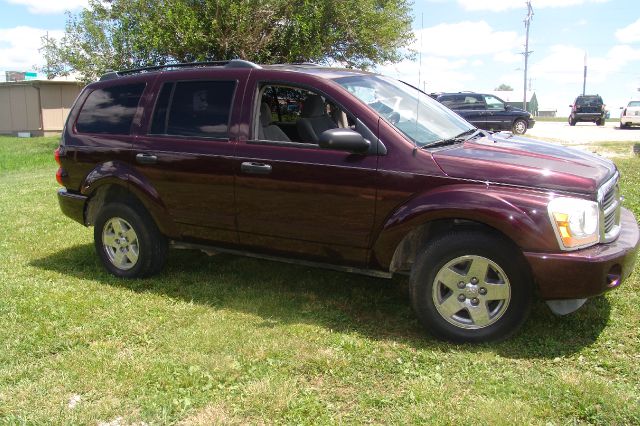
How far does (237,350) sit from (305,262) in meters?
0.94

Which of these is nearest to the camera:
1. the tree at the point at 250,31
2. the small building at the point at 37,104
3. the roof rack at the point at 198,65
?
the roof rack at the point at 198,65

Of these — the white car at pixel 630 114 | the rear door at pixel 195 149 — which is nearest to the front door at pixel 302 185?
the rear door at pixel 195 149

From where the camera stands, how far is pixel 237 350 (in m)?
3.86

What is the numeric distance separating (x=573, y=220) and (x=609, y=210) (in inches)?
19.9

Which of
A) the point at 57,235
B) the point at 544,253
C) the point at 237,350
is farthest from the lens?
the point at 57,235

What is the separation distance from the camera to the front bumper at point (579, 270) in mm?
3492

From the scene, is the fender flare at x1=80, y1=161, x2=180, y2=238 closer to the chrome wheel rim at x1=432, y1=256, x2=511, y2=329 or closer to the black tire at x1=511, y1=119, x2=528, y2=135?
the chrome wheel rim at x1=432, y1=256, x2=511, y2=329

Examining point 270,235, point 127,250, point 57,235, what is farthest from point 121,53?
point 270,235

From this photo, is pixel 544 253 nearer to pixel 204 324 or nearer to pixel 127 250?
pixel 204 324

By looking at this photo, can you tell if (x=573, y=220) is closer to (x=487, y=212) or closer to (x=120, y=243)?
(x=487, y=212)

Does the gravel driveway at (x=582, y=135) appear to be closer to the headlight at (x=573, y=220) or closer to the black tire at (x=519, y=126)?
→ the black tire at (x=519, y=126)

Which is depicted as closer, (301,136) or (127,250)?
(301,136)

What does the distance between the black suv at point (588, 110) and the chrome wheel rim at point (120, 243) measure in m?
32.7

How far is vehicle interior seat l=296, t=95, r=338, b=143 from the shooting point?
4.75m
